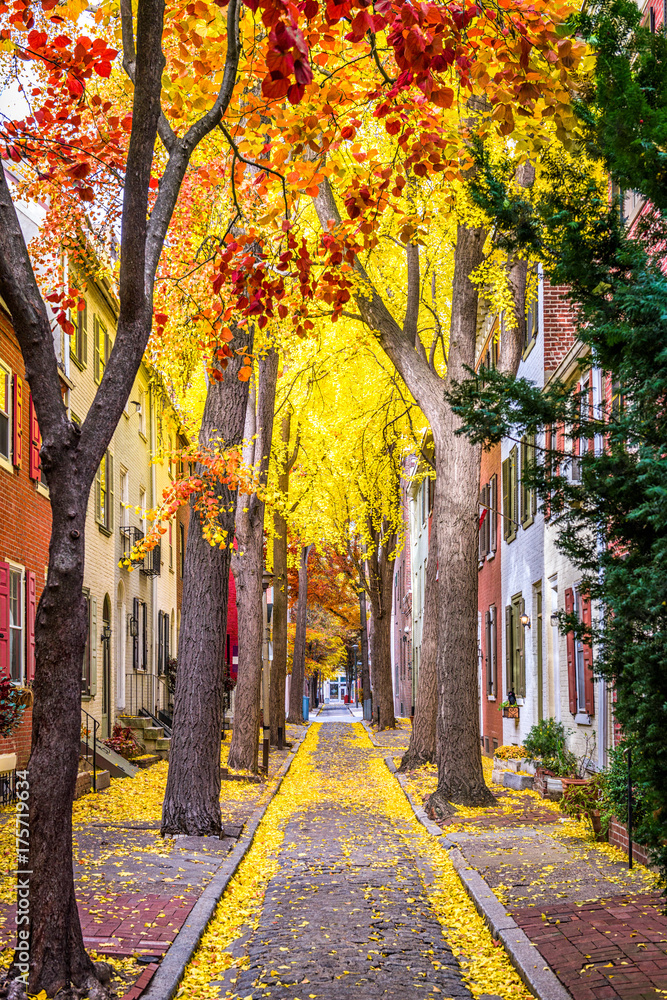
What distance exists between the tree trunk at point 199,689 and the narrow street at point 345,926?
1.09 meters

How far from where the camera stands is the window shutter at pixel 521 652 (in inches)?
808

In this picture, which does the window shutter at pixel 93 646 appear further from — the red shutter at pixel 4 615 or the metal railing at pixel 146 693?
the red shutter at pixel 4 615

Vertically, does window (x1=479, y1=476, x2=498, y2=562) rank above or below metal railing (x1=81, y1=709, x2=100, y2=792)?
above

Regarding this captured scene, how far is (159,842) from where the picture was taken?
36.8ft

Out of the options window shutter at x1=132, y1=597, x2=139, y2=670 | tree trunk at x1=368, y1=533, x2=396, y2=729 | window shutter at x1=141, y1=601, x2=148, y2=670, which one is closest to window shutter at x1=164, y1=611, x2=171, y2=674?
window shutter at x1=141, y1=601, x2=148, y2=670

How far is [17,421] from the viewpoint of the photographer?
1514 cm

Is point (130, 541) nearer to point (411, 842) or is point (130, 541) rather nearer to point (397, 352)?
point (397, 352)

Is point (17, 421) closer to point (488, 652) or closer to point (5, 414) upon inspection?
point (5, 414)

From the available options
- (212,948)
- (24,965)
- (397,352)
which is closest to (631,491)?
(24,965)

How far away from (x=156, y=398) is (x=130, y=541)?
5.33 m

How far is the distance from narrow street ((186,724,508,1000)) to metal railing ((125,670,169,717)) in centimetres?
1183

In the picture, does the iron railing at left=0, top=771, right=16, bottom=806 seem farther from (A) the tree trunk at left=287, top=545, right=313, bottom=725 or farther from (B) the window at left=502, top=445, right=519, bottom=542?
(A) the tree trunk at left=287, top=545, right=313, bottom=725

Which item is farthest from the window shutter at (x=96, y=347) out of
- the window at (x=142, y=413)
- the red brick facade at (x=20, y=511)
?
the window at (x=142, y=413)

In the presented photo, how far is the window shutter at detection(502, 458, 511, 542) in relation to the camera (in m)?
22.0
